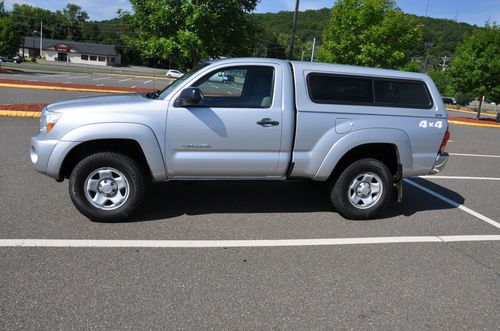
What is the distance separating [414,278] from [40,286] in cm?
326

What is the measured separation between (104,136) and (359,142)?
2.96m

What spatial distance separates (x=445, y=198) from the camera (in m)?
6.71

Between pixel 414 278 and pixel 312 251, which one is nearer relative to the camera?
pixel 414 278

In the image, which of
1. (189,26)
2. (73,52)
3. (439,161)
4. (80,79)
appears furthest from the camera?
(73,52)

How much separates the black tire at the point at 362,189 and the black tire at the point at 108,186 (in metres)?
2.44

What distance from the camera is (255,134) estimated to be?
480 cm

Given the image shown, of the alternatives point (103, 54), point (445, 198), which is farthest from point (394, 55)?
point (103, 54)

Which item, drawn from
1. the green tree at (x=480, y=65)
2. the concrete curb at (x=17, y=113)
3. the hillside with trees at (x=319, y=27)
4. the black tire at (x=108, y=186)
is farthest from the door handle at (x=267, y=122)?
the hillside with trees at (x=319, y=27)

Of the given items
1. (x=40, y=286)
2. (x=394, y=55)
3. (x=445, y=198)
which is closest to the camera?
(x=40, y=286)

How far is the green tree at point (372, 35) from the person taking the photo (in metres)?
19.8

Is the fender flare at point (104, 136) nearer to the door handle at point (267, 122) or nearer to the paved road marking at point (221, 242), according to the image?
the paved road marking at point (221, 242)

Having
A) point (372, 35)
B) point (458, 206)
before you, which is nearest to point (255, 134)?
point (458, 206)

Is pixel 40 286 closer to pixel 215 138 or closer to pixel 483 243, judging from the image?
pixel 215 138

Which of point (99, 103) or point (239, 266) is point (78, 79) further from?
point (239, 266)
